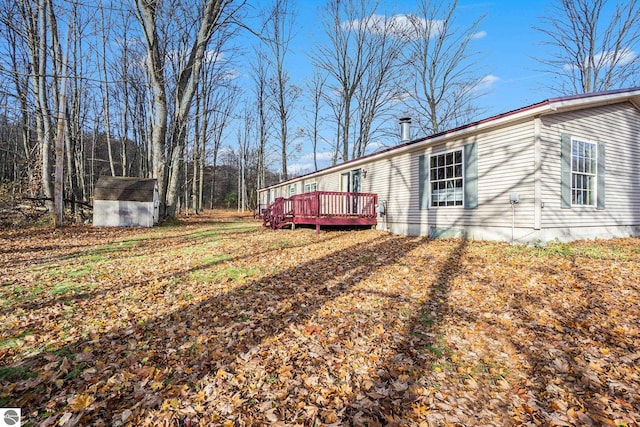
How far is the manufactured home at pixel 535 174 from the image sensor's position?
24.1 feet

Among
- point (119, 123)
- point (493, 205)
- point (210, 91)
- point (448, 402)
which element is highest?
point (210, 91)

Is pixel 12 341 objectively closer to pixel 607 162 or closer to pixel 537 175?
pixel 537 175

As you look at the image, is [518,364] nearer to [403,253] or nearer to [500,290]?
[500,290]

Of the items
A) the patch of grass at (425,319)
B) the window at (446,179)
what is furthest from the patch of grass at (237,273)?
the window at (446,179)

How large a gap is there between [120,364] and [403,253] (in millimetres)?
6105

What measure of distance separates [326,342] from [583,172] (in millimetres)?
9004

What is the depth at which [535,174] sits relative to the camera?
7.21 m

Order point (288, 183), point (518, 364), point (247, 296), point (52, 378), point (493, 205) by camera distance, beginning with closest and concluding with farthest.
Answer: point (52, 378) → point (518, 364) → point (247, 296) → point (493, 205) → point (288, 183)

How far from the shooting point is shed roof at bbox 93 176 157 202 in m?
13.9

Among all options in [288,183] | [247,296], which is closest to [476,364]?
[247,296]

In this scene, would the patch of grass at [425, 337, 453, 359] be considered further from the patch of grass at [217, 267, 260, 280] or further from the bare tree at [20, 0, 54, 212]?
the bare tree at [20, 0, 54, 212]

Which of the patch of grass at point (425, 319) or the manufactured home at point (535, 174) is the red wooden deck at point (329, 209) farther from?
the patch of grass at point (425, 319)

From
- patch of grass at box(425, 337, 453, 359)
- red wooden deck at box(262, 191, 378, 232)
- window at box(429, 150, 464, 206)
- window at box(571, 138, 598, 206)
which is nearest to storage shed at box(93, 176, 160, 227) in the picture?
red wooden deck at box(262, 191, 378, 232)

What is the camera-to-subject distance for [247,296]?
466 centimetres
